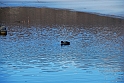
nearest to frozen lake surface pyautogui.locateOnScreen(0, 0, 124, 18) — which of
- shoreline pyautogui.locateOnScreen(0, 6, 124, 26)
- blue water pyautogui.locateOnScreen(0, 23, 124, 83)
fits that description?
shoreline pyautogui.locateOnScreen(0, 6, 124, 26)

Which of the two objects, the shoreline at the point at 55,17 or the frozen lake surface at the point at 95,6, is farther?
the frozen lake surface at the point at 95,6

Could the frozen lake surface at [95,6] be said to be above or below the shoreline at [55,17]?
above

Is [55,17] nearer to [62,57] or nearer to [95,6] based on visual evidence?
[95,6]

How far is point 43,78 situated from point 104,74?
213cm

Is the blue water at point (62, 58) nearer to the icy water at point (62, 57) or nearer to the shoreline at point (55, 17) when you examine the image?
the icy water at point (62, 57)

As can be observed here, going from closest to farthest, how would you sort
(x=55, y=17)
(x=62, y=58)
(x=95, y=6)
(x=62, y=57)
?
(x=62, y=58), (x=62, y=57), (x=55, y=17), (x=95, y=6)

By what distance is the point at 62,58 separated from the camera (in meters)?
18.7

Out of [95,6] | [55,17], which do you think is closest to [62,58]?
[55,17]

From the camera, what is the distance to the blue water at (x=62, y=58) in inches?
569

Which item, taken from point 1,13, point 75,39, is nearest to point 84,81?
point 75,39

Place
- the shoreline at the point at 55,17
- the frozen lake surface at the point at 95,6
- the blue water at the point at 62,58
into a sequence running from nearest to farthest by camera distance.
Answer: the blue water at the point at 62,58 → the shoreline at the point at 55,17 → the frozen lake surface at the point at 95,6

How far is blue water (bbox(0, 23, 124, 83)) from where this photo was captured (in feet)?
47.4

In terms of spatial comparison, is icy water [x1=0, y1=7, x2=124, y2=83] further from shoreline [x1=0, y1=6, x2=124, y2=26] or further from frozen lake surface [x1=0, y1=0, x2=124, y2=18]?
frozen lake surface [x1=0, y1=0, x2=124, y2=18]

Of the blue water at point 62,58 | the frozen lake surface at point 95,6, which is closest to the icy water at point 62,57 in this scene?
the blue water at point 62,58
